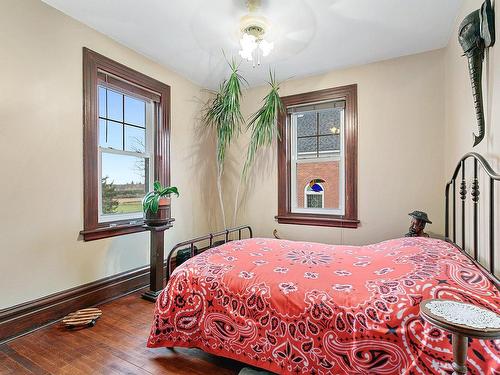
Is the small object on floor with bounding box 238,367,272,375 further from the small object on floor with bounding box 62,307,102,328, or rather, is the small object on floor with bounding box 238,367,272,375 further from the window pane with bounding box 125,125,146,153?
the window pane with bounding box 125,125,146,153

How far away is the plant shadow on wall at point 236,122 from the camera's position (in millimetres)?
3188

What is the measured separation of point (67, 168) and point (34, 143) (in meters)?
0.29

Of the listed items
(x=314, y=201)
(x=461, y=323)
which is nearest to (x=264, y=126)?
(x=314, y=201)

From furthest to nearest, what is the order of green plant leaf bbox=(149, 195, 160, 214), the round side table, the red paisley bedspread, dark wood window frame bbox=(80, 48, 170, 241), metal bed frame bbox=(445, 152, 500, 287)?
green plant leaf bbox=(149, 195, 160, 214), dark wood window frame bbox=(80, 48, 170, 241), metal bed frame bbox=(445, 152, 500, 287), the red paisley bedspread, the round side table

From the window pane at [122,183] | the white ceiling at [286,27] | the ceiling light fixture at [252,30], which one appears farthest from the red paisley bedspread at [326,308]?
the white ceiling at [286,27]

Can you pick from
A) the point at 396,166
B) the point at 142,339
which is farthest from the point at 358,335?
the point at 396,166

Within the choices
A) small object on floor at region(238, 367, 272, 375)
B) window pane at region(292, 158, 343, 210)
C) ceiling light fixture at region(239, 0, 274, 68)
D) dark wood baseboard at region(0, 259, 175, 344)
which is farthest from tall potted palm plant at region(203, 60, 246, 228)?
small object on floor at region(238, 367, 272, 375)

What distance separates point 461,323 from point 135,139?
3.00m

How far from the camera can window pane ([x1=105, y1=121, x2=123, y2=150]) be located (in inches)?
104

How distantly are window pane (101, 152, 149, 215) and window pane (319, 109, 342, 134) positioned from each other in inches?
85.9

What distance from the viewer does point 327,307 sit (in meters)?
1.25

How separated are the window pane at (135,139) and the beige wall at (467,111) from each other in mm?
2991

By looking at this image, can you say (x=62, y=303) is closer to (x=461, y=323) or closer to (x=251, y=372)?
(x=251, y=372)

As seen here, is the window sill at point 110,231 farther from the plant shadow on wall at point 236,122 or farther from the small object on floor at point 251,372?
the small object on floor at point 251,372
